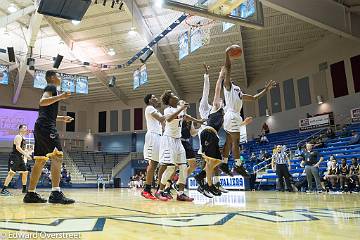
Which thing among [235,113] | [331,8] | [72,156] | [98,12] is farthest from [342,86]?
[72,156]

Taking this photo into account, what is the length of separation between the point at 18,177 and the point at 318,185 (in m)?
19.0

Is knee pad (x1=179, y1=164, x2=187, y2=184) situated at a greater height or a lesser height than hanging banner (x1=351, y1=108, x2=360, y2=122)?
lesser

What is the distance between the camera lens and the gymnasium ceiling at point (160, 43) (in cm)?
1677

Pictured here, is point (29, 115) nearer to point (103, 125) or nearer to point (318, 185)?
point (103, 125)

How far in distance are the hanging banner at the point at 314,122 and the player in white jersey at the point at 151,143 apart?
48.8 ft

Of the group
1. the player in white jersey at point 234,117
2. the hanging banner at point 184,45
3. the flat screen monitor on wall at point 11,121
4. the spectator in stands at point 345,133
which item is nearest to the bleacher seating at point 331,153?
the spectator in stands at point 345,133

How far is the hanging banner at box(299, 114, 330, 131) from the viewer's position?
18.3 metres

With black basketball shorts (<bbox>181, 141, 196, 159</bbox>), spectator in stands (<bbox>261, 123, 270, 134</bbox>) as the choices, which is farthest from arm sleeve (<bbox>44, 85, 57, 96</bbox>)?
spectator in stands (<bbox>261, 123, 270, 134</bbox>)

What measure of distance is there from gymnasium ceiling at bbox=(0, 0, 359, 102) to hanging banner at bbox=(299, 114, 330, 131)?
14.4 feet

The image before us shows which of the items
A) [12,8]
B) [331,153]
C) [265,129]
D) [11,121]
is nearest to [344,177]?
[331,153]

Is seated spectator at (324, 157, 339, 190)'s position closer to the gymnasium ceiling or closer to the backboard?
the backboard

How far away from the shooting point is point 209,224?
7.02 feet

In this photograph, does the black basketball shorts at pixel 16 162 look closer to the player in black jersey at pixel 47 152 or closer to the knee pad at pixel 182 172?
the player in black jersey at pixel 47 152

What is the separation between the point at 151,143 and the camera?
5.62 meters
